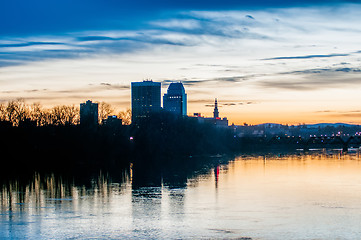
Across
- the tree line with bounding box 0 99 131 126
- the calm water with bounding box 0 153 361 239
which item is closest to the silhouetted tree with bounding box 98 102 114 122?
the tree line with bounding box 0 99 131 126

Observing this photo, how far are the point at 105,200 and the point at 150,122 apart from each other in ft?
243

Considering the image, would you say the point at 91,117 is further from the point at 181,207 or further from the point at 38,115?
the point at 181,207

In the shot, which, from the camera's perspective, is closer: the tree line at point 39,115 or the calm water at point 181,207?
the calm water at point 181,207

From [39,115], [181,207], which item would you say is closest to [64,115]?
[39,115]

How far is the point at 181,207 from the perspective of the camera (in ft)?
117

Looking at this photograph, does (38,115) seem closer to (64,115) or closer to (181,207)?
(64,115)

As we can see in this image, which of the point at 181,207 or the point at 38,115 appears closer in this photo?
the point at 181,207

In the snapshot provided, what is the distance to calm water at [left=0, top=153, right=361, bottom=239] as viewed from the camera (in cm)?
2788

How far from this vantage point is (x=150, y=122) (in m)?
113

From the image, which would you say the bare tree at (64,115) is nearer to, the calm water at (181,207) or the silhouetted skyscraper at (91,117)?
the silhouetted skyscraper at (91,117)

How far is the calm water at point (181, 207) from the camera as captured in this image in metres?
27.9

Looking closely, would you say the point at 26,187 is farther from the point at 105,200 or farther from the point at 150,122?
the point at 150,122

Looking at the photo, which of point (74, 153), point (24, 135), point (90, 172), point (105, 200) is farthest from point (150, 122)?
point (105, 200)

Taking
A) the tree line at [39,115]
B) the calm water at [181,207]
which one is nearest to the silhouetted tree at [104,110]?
the tree line at [39,115]
